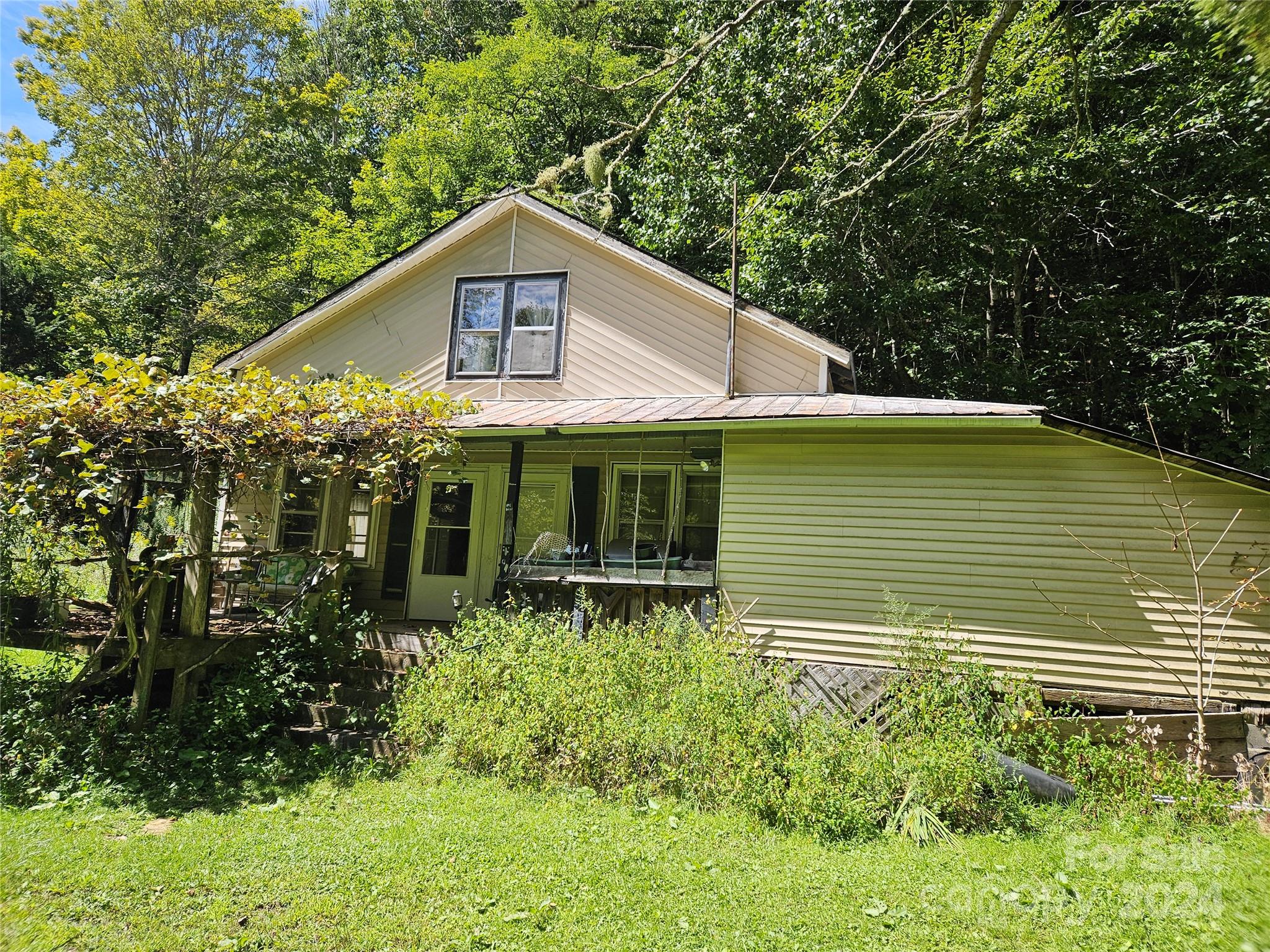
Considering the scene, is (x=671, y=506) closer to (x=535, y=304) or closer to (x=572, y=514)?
(x=572, y=514)

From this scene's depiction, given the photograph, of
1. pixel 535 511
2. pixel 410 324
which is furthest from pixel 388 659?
pixel 410 324

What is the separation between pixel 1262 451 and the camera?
12703 millimetres

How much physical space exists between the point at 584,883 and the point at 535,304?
8953 millimetres

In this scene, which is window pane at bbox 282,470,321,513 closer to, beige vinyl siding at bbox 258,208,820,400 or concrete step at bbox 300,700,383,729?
beige vinyl siding at bbox 258,208,820,400

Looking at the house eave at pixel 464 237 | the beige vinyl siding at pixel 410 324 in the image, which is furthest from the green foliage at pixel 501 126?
the house eave at pixel 464 237

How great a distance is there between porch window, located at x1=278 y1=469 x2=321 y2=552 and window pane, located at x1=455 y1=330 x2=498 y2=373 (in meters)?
3.30

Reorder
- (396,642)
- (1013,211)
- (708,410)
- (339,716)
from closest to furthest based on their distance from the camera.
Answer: (339,716) < (396,642) < (708,410) < (1013,211)

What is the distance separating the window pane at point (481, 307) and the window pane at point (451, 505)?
2.59 metres

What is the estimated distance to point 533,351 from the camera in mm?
11430

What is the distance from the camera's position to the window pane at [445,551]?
11.8 meters

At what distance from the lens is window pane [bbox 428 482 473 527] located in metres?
11.9

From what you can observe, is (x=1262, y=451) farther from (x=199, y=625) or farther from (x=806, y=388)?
(x=199, y=625)

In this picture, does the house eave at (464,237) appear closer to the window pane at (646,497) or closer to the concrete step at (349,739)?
the window pane at (646,497)

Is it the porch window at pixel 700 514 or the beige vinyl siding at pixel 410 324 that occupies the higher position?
the beige vinyl siding at pixel 410 324
